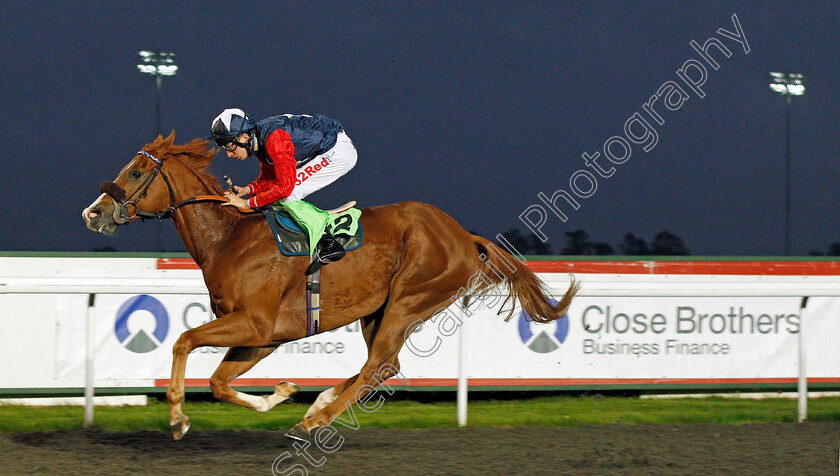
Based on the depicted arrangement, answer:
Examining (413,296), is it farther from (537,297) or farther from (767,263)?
(767,263)

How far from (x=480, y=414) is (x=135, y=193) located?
2846 millimetres

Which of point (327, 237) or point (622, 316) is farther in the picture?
point (622, 316)

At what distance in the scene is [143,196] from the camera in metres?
3.79

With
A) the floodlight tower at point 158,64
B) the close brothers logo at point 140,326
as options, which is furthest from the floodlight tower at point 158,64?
the close brothers logo at point 140,326

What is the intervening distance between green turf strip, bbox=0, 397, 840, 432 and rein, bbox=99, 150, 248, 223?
1431mm

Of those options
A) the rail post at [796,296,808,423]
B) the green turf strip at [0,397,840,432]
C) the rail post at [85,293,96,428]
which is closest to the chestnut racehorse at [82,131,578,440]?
the green turf strip at [0,397,840,432]

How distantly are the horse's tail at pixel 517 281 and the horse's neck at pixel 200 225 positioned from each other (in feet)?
4.42

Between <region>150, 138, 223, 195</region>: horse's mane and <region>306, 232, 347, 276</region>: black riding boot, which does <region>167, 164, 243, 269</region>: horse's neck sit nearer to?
<region>150, 138, 223, 195</region>: horse's mane

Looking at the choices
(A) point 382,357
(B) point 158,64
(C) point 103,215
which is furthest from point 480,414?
(B) point 158,64

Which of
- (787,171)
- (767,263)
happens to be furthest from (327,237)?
(787,171)

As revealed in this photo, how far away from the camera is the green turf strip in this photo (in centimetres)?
489

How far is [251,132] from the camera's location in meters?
3.95

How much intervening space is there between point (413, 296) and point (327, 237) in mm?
556

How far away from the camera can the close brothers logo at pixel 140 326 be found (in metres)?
6.07
